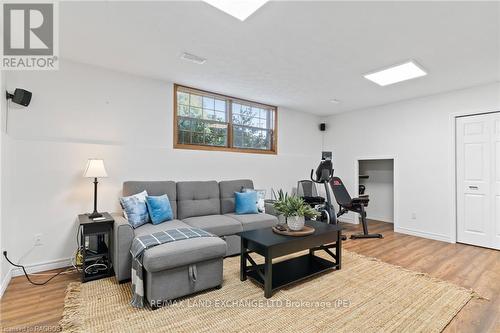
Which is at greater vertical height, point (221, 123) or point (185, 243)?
point (221, 123)

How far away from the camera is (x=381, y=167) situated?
593 centimetres

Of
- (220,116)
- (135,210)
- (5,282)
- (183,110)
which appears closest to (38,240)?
(5,282)

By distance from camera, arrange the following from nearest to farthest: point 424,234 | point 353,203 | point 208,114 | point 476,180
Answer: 1. point 476,180
2. point 208,114
3. point 424,234
4. point 353,203

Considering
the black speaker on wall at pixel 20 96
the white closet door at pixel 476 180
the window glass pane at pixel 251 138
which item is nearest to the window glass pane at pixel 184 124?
the window glass pane at pixel 251 138

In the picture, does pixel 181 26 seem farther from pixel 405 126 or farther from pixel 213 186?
pixel 405 126

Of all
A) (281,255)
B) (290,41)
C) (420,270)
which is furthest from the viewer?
(420,270)

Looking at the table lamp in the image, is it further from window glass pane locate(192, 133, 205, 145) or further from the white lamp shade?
window glass pane locate(192, 133, 205, 145)

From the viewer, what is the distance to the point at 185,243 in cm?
230

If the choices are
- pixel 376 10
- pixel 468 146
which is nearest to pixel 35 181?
pixel 376 10

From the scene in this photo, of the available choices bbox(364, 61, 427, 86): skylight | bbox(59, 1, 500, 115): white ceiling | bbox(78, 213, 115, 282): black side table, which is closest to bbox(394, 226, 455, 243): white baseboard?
bbox(59, 1, 500, 115): white ceiling

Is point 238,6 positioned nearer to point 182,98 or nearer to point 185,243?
point 185,243

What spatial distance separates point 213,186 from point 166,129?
116 centimetres

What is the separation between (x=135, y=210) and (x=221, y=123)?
2.23m

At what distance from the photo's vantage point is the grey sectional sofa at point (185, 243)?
2.14 meters
